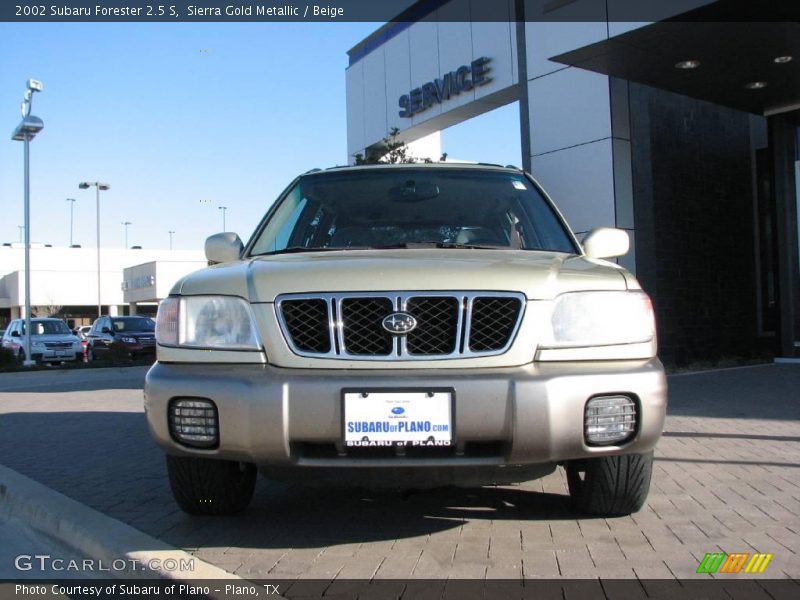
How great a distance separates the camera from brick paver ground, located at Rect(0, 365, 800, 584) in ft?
10.3

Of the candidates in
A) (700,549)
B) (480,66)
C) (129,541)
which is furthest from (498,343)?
(480,66)

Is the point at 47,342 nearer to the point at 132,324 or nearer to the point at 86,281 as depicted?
the point at 132,324

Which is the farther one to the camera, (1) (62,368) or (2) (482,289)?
(1) (62,368)

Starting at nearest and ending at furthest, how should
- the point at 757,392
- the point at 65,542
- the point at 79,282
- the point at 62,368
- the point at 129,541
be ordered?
the point at 129,541 → the point at 65,542 → the point at 757,392 → the point at 62,368 → the point at 79,282

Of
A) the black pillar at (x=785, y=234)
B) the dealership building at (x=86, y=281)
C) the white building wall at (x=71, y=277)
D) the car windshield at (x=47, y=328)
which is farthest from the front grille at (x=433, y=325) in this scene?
the white building wall at (x=71, y=277)

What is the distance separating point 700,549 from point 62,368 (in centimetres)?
1715

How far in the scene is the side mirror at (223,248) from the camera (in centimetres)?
416

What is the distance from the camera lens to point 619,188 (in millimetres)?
11672

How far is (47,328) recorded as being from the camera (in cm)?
2412

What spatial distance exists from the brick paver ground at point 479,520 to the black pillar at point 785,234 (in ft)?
24.8

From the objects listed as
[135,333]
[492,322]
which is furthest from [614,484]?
[135,333]

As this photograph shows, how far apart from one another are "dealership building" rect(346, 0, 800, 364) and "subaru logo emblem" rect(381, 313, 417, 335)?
284 inches

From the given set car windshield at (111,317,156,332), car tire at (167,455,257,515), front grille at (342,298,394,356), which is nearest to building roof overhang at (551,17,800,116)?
front grille at (342,298,394,356)

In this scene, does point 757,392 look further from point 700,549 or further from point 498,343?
point 498,343
